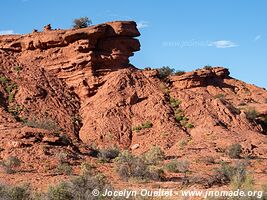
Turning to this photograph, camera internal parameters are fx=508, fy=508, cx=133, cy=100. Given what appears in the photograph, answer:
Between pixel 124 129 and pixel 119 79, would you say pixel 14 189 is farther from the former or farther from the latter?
pixel 119 79

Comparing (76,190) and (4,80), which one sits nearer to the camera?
(76,190)

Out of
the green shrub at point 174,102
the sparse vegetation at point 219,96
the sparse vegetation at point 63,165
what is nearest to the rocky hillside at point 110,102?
the green shrub at point 174,102

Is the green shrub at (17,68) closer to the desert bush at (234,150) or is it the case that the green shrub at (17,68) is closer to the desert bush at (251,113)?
the desert bush at (251,113)

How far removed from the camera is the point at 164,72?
43.4 meters

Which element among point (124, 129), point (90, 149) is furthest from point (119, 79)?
point (90, 149)

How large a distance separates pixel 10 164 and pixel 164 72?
22989 mm

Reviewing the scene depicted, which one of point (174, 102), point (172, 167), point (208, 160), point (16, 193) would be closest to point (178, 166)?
point (172, 167)

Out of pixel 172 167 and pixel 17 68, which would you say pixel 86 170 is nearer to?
pixel 172 167

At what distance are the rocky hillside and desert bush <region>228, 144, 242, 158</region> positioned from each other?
479 millimetres

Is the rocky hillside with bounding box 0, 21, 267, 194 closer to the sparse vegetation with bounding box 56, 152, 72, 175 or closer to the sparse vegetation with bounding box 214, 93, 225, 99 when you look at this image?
the sparse vegetation with bounding box 214, 93, 225, 99

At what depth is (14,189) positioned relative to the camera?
14578 mm

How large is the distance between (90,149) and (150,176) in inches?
304

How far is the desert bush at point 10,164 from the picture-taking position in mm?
21834

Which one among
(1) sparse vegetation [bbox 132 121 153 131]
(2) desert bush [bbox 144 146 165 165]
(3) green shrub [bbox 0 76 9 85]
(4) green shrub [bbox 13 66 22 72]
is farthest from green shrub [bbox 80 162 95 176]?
(4) green shrub [bbox 13 66 22 72]
